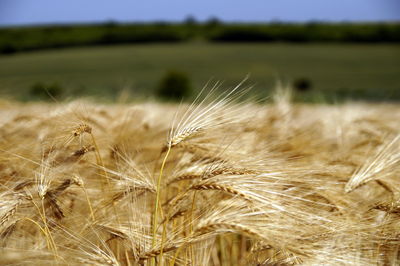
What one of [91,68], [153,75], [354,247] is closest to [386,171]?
[354,247]

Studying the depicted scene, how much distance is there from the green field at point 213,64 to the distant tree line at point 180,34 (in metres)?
0.83

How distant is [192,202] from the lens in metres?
1.27

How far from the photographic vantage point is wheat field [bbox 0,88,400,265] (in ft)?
3.45

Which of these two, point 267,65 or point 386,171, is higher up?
point 267,65

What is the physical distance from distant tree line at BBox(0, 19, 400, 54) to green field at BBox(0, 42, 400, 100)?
0.83m

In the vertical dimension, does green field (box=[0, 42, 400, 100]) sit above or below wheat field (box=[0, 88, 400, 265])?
above

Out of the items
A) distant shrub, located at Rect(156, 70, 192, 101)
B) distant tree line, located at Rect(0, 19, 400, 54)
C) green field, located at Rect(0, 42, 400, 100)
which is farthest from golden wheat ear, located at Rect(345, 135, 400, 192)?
distant tree line, located at Rect(0, 19, 400, 54)

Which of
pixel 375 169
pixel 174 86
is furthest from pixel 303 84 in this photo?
pixel 375 169

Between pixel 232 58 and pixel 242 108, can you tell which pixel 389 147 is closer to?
pixel 242 108

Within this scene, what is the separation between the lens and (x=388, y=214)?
1277mm

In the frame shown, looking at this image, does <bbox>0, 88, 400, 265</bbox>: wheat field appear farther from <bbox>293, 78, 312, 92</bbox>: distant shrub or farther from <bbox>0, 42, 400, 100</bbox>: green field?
<bbox>293, 78, 312, 92</bbox>: distant shrub

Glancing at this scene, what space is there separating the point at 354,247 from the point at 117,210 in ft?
2.34

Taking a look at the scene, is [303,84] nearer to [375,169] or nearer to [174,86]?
[174,86]

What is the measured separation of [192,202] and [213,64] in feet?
115
